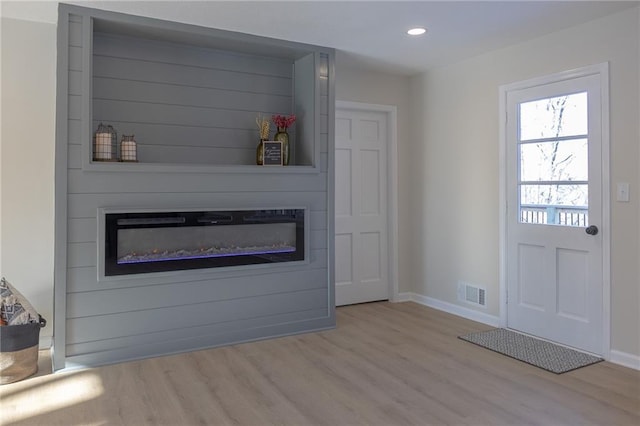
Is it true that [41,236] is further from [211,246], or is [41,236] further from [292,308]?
[292,308]

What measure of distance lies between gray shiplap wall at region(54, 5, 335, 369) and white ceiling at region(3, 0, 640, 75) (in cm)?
21

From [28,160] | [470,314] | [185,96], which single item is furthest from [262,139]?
[470,314]

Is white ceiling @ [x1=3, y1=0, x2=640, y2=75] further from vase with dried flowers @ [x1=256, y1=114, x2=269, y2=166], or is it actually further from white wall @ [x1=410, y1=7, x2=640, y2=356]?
vase with dried flowers @ [x1=256, y1=114, x2=269, y2=166]

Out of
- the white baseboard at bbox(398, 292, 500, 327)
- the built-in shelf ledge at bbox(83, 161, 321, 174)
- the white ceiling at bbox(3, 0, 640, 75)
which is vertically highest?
the white ceiling at bbox(3, 0, 640, 75)

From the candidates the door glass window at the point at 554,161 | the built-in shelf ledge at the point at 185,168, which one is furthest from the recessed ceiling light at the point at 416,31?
the built-in shelf ledge at the point at 185,168

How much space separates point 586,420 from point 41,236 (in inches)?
148

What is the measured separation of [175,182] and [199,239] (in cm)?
47

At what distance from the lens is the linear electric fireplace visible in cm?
339

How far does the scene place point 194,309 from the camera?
3.65 m

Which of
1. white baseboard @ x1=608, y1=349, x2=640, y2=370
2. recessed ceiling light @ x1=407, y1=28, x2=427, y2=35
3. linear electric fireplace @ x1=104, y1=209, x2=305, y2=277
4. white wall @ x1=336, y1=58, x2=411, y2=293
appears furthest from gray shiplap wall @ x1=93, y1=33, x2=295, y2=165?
white baseboard @ x1=608, y1=349, x2=640, y2=370

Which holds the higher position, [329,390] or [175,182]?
[175,182]

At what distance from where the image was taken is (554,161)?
3.77 metres

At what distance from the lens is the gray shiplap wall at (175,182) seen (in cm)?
324

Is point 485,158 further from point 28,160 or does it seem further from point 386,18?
point 28,160
